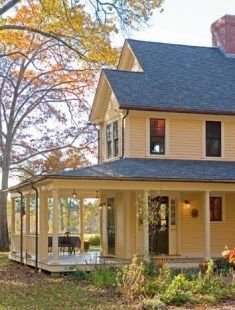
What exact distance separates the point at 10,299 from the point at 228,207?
1244 centimetres

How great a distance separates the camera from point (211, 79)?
2691 centimetres

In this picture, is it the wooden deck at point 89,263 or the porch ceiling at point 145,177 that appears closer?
the wooden deck at point 89,263

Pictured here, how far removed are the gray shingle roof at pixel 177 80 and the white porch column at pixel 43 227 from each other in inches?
172

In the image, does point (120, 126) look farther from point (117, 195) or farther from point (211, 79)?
point (211, 79)

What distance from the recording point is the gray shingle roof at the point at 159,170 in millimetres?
20812

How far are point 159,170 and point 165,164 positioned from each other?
1133 mm

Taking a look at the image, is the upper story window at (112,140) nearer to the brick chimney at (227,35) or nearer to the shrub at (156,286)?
the brick chimney at (227,35)

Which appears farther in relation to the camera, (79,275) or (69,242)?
(69,242)

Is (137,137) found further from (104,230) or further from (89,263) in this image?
(89,263)

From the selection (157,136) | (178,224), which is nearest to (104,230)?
(178,224)

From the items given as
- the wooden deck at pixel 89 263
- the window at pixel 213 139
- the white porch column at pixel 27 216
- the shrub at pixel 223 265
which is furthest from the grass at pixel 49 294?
the window at pixel 213 139

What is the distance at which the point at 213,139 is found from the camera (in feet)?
81.7

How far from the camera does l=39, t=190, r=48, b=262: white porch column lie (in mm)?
21953

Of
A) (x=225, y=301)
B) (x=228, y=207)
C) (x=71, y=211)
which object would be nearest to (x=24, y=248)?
(x=228, y=207)
